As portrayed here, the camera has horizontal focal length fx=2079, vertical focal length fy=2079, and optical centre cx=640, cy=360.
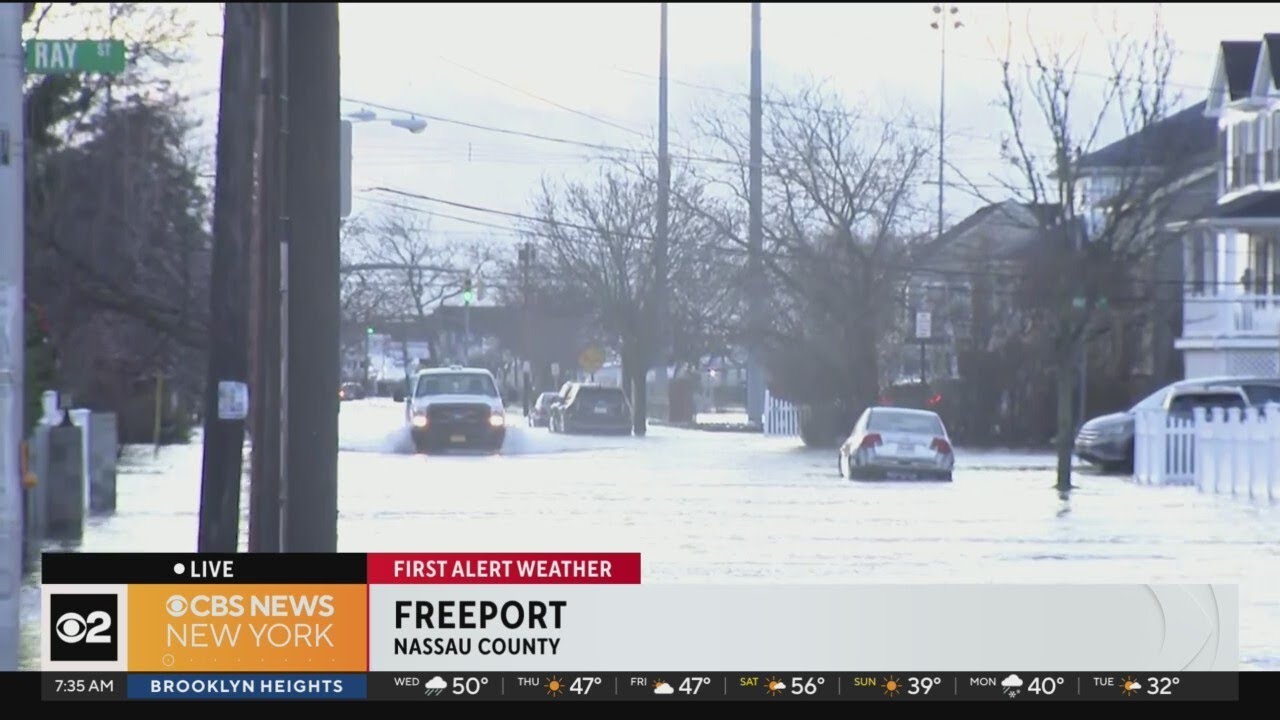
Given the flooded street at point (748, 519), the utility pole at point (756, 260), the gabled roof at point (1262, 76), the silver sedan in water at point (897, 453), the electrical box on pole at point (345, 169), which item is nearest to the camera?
the electrical box on pole at point (345, 169)

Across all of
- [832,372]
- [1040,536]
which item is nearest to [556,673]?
[1040,536]

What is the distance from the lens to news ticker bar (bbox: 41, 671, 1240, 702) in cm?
804

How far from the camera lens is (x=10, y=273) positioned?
873 centimetres

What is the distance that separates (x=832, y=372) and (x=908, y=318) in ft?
7.07

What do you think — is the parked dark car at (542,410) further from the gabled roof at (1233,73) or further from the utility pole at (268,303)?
the gabled roof at (1233,73)

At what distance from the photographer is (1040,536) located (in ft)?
67.1

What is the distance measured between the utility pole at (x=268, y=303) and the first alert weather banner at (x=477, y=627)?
9.36ft

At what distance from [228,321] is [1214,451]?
19.9 meters

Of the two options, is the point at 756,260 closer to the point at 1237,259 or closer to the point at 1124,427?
the point at 1237,259

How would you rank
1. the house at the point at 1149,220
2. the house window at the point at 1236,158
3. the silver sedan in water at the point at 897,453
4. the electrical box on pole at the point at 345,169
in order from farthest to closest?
the house window at the point at 1236,158 → the house at the point at 1149,220 → the silver sedan in water at the point at 897,453 → the electrical box on pole at the point at 345,169

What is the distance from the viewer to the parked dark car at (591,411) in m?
28.9

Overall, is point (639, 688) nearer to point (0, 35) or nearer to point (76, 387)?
point (0, 35)

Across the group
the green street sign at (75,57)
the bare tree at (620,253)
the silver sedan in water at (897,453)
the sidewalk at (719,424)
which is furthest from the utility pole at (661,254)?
the sidewalk at (719,424)

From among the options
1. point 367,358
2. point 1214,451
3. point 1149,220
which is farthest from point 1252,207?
point 367,358
